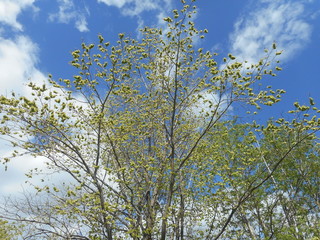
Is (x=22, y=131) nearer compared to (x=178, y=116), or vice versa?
(x=22, y=131)

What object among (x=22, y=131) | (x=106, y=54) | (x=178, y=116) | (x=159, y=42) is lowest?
(x=22, y=131)

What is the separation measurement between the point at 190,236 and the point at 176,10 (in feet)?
28.8

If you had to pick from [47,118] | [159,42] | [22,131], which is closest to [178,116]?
[159,42]

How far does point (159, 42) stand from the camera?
10789mm

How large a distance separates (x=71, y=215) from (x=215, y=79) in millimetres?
6864

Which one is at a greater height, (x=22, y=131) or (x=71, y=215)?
(x=22, y=131)

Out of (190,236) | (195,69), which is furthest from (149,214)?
(195,69)

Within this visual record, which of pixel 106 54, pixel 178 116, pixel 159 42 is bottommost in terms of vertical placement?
pixel 178 116

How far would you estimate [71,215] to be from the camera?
404 inches

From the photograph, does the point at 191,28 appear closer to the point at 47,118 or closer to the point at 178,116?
the point at 178,116

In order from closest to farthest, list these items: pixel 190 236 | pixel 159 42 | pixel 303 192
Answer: pixel 159 42 → pixel 190 236 → pixel 303 192

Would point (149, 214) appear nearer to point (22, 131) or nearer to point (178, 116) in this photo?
point (178, 116)

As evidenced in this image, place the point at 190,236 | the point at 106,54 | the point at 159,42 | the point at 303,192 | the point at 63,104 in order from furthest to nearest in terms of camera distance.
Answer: the point at 303,192, the point at 190,236, the point at 159,42, the point at 106,54, the point at 63,104

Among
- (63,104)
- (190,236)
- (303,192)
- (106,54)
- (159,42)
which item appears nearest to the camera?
(63,104)
